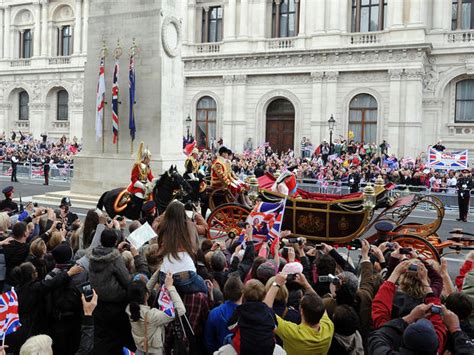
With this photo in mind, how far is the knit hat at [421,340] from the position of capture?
132 inches

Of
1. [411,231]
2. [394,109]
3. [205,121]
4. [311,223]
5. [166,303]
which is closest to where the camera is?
[166,303]

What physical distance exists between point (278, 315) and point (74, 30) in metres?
46.8

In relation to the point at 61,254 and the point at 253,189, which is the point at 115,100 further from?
the point at 61,254

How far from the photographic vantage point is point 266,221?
9164 mm

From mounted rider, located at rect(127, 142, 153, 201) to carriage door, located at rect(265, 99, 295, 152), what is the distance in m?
23.2

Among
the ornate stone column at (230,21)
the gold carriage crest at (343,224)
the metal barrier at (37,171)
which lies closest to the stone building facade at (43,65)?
the ornate stone column at (230,21)

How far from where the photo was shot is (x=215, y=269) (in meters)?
5.90

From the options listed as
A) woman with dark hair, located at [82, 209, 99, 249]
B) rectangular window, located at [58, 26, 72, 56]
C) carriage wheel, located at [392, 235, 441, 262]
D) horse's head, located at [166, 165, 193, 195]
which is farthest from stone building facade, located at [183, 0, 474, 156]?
woman with dark hair, located at [82, 209, 99, 249]

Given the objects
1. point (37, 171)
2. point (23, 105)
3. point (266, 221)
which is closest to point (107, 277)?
point (266, 221)

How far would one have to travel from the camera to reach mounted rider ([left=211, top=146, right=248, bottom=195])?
12.5 m

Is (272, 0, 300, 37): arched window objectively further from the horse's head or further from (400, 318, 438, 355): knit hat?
(400, 318, 438, 355): knit hat

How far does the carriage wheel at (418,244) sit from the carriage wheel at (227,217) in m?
3.57

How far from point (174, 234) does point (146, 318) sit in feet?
2.87

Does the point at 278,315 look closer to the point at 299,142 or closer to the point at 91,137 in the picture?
the point at 91,137
